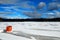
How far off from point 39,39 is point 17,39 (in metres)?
1.44

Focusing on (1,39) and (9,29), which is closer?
(1,39)

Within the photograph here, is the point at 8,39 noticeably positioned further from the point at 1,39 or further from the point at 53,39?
the point at 53,39

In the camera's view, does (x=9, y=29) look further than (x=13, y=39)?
Yes

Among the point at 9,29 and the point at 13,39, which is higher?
the point at 9,29

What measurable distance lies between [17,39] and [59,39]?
272cm

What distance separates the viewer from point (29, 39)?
26.9 feet

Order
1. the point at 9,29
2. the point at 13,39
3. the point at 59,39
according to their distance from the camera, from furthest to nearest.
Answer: the point at 9,29, the point at 59,39, the point at 13,39

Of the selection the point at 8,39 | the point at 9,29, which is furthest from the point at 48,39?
the point at 9,29

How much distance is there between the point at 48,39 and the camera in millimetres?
8453

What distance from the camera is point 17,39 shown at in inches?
320

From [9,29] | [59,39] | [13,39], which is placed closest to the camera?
[13,39]

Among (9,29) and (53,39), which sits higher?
(9,29)

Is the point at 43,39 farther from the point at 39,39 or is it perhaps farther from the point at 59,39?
the point at 59,39

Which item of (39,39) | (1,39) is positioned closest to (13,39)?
(1,39)
